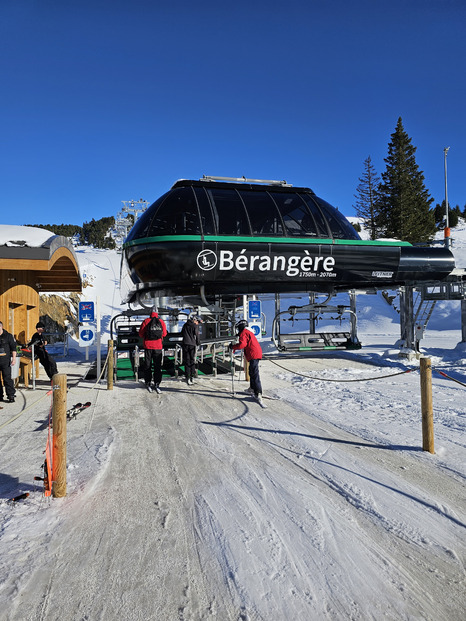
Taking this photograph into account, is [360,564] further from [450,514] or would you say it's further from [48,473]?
[48,473]

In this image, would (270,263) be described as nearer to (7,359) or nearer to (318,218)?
(318,218)

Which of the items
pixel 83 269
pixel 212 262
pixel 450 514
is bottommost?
pixel 450 514

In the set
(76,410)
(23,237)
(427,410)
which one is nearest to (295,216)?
(427,410)

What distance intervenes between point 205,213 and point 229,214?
443 mm

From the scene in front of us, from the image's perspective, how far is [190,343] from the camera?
8766 millimetres

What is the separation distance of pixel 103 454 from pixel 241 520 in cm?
220

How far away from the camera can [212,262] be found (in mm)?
6508

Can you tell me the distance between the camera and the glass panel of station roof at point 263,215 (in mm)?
6793

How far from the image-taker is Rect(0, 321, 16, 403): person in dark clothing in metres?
7.31

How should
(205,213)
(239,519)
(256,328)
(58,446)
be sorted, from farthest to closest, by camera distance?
(256,328) < (205,213) < (58,446) < (239,519)

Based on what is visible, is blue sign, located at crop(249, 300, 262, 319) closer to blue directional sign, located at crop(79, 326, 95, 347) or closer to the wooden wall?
blue directional sign, located at crop(79, 326, 95, 347)

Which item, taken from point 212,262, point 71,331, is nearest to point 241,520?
point 212,262

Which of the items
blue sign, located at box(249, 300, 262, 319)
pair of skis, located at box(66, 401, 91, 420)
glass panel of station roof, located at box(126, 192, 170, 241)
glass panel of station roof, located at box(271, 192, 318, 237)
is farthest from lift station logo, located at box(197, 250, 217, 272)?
blue sign, located at box(249, 300, 262, 319)

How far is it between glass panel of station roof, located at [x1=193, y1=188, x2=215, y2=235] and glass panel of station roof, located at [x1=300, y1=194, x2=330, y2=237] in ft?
6.63
